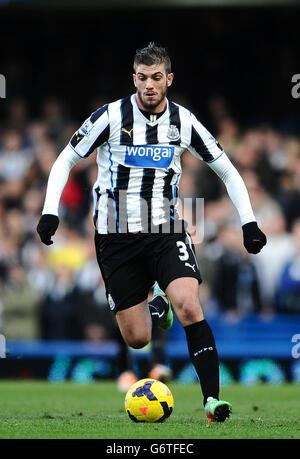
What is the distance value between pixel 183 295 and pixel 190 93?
1139 centimetres

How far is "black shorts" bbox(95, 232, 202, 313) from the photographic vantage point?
6.36 meters

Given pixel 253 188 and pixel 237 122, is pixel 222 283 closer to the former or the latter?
pixel 253 188

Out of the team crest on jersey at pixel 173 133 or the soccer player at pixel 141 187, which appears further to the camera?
the team crest on jersey at pixel 173 133

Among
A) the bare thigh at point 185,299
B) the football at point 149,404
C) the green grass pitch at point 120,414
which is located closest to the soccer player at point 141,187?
the bare thigh at point 185,299

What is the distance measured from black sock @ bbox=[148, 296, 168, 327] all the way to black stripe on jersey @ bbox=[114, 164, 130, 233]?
2.45 feet

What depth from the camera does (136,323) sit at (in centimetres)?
663

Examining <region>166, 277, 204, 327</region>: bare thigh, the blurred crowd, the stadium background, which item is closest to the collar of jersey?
<region>166, 277, 204, 327</region>: bare thigh

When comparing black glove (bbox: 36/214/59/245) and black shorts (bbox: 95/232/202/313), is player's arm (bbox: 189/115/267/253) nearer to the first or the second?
black shorts (bbox: 95/232/202/313)

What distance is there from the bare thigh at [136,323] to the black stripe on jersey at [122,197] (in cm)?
56

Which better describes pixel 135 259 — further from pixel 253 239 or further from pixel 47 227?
pixel 253 239

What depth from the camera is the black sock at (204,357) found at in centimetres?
607

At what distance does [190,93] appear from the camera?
56.0 feet

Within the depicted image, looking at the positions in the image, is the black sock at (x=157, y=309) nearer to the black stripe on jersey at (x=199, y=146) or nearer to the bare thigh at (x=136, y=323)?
the bare thigh at (x=136, y=323)

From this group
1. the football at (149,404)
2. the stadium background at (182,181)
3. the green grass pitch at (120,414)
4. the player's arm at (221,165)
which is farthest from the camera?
the stadium background at (182,181)
